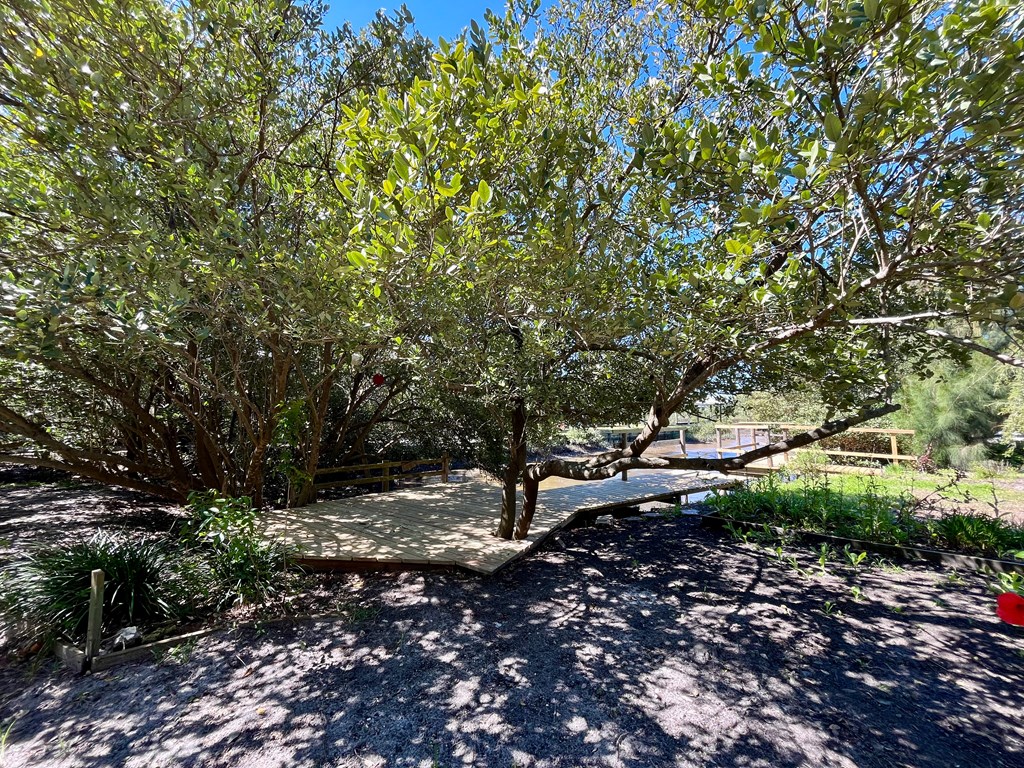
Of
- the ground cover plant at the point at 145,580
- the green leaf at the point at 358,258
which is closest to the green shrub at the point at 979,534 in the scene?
the green leaf at the point at 358,258

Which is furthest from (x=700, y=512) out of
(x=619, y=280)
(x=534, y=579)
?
(x=619, y=280)

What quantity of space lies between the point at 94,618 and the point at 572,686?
3.24 metres

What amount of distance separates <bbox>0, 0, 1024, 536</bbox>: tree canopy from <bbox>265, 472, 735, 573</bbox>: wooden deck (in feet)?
5.57

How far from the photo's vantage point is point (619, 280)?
3020mm

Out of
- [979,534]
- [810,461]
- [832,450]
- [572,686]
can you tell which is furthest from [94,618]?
[832,450]

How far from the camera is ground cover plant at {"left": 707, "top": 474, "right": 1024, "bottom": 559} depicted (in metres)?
4.65

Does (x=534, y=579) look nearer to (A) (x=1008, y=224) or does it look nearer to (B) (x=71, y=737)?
(B) (x=71, y=737)

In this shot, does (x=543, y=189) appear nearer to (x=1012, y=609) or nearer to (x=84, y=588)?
(x=1012, y=609)

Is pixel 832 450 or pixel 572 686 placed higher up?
pixel 832 450

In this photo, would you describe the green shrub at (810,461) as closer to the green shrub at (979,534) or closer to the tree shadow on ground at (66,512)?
the green shrub at (979,534)

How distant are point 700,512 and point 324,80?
758 centimetres

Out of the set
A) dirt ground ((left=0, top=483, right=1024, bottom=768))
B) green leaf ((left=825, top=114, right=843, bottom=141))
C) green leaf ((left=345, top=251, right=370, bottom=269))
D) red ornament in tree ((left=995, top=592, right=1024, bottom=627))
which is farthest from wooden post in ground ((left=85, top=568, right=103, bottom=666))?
red ornament in tree ((left=995, top=592, right=1024, bottom=627))

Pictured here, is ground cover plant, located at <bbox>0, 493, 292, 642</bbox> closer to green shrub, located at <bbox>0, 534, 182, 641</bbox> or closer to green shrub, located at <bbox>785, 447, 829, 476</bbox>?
green shrub, located at <bbox>0, 534, 182, 641</bbox>

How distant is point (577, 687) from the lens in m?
2.85
